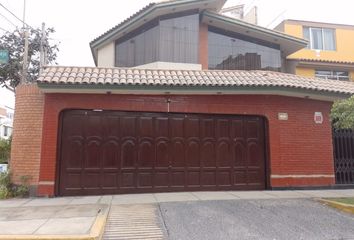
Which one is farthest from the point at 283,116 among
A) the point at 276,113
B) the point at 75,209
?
the point at 75,209

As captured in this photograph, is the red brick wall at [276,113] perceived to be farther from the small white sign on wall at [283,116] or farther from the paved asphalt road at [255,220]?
the paved asphalt road at [255,220]

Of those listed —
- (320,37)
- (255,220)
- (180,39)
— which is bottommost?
(255,220)

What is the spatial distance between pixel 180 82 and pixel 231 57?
791 centimetres

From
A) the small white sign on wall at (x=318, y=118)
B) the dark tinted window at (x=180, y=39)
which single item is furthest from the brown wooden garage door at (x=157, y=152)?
the dark tinted window at (x=180, y=39)

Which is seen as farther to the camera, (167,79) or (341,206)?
(167,79)

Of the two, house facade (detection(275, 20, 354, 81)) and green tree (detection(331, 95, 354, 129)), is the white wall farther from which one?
house facade (detection(275, 20, 354, 81))

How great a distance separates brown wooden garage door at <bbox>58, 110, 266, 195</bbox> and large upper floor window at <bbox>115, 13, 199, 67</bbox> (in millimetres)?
5890

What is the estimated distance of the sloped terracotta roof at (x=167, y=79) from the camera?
1030 centimetres

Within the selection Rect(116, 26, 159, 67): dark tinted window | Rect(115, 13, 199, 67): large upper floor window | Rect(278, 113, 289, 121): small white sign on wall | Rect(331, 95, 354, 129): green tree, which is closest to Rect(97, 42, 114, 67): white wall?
Rect(116, 26, 159, 67): dark tinted window

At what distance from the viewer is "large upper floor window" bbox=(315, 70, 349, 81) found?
23672mm

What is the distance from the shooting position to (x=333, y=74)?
78.4 feet

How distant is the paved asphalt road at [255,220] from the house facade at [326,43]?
17.1m

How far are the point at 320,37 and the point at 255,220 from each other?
21.9 m

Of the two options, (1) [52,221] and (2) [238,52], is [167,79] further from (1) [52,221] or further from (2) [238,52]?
(2) [238,52]
